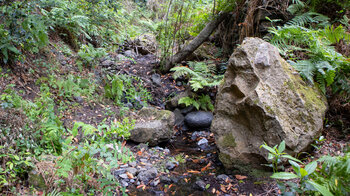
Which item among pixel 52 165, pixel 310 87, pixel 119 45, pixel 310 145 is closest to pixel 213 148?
pixel 310 145

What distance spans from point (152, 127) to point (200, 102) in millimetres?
1643

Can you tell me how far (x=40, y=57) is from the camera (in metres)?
4.32

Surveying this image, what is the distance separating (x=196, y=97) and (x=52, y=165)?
3.70 metres

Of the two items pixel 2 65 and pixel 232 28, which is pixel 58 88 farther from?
pixel 232 28

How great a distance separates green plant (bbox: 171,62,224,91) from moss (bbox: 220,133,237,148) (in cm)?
180

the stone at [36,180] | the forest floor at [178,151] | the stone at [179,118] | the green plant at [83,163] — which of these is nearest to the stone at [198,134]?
the forest floor at [178,151]

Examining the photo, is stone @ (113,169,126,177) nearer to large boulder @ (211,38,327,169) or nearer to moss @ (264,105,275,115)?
large boulder @ (211,38,327,169)

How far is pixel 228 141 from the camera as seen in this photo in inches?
130

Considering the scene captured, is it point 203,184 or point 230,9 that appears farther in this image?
point 230,9

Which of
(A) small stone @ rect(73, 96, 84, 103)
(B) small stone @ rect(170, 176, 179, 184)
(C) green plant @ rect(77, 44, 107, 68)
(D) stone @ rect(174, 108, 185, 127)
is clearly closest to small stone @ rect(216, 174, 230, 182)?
(B) small stone @ rect(170, 176, 179, 184)

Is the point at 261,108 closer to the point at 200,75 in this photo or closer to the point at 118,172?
the point at 118,172

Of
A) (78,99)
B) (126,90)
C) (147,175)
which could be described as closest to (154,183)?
(147,175)

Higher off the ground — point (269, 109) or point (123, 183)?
point (269, 109)

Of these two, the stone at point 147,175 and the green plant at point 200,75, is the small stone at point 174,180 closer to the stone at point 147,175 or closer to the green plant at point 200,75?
the stone at point 147,175
